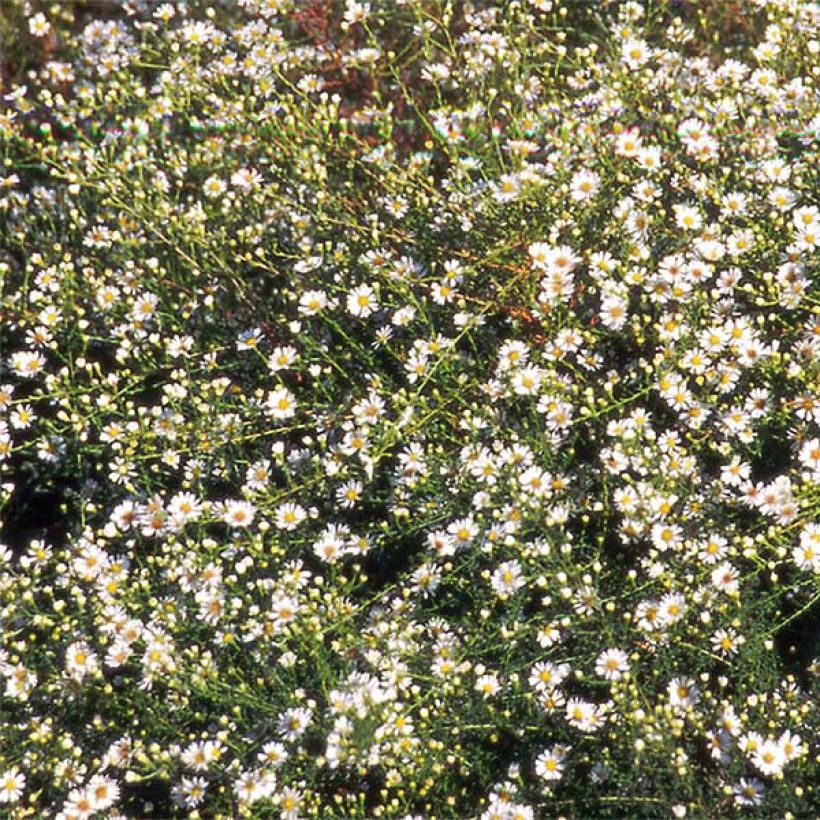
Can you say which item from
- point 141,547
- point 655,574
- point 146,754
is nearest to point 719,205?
point 655,574

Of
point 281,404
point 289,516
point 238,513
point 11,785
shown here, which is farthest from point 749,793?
point 11,785

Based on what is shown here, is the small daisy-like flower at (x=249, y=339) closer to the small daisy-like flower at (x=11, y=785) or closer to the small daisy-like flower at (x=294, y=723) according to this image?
the small daisy-like flower at (x=294, y=723)

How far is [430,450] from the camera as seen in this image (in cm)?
339

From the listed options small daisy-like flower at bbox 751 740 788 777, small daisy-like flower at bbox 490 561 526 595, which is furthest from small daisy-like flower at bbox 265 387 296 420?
small daisy-like flower at bbox 751 740 788 777

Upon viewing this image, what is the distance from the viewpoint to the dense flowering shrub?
10.1 feet

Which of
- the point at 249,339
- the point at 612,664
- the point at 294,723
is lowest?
the point at 612,664

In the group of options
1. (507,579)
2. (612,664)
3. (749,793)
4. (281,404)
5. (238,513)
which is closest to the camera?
(749,793)

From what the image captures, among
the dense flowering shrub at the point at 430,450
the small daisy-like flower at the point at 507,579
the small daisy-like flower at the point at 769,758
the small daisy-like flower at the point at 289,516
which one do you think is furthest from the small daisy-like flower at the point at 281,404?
the small daisy-like flower at the point at 769,758

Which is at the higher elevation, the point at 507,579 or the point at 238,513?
the point at 238,513

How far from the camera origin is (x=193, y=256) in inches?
153

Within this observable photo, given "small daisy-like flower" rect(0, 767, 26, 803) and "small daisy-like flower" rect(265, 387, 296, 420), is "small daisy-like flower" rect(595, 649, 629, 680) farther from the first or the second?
"small daisy-like flower" rect(0, 767, 26, 803)

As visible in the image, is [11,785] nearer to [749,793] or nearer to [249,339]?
[249,339]

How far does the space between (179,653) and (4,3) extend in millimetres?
3258

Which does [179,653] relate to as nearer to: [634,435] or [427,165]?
[634,435]
